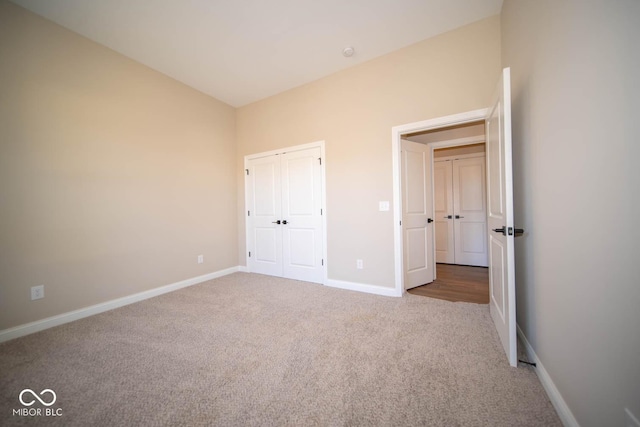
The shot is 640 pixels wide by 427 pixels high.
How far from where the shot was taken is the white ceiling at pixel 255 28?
86.5 inches

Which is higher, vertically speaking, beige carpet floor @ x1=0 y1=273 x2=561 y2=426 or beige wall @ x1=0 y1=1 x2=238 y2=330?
beige wall @ x1=0 y1=1 x2=238 y2=330

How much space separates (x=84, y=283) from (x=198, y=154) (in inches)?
85.7

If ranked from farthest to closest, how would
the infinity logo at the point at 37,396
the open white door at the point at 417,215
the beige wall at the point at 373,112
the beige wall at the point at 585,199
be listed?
the open white door at the point at 417,215
the beige wall at the point at 373,112
the infinity logo at the point at 37,396
the beige wall at the point at 585,199

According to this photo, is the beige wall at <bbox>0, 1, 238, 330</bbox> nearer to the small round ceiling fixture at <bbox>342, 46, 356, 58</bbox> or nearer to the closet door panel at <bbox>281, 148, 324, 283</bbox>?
the closet door panel at <bbox>281, 148, 324, 283</bbox>

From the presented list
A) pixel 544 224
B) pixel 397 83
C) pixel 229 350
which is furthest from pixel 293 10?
pixel 229 350

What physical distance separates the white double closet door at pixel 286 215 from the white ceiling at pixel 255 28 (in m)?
1.31

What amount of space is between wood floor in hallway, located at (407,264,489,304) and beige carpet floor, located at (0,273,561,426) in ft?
1.18

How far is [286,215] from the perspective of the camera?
151 inches

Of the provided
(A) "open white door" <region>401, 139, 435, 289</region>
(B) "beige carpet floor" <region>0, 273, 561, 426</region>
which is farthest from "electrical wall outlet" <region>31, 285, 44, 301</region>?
(A) "open white door" <region>401, 139, 435, 289</region>

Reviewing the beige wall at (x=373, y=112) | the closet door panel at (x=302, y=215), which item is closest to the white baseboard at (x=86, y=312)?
the closet door panel at (x=302, y=215)

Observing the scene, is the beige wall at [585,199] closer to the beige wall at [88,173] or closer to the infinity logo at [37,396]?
the infinity logo at [37,396]

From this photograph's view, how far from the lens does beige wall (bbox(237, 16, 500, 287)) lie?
250 centimetres

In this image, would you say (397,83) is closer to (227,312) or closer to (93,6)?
(93,6)

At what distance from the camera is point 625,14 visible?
80cm
